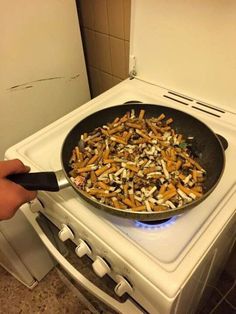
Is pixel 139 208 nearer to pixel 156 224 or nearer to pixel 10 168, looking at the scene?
pixel 156 224

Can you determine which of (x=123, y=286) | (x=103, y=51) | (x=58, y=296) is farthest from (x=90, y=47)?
(x=58, y=296)

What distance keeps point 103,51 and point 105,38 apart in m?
0.05

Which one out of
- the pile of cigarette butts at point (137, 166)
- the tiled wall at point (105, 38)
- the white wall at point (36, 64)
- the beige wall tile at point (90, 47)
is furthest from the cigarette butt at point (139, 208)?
the beige wall tile at point (90, 47)

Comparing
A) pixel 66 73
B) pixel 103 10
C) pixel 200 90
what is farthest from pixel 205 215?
pixel 103 10

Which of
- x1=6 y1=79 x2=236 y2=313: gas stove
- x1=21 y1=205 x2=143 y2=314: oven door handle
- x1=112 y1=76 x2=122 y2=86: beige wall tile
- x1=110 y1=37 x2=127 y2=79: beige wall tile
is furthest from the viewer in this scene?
x1=112 y1=76 x2=122 y2=86: beige wall tile

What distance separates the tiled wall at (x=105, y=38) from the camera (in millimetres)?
820

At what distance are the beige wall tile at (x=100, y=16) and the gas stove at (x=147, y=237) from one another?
50 cm

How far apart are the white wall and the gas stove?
0.20 meters

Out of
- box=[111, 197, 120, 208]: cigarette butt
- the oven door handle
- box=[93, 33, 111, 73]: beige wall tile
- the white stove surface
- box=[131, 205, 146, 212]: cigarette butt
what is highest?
box=[131, 205, 146, 212]: cigarette butt

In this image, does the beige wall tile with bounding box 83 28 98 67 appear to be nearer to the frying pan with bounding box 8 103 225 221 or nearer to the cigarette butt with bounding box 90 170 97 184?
the frying pan with bounding box 8 103 225 221

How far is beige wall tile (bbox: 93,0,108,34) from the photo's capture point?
2.76 ft

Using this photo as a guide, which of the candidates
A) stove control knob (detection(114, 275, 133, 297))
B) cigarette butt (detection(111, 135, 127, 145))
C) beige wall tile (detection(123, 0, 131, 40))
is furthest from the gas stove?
beige wall tile (detection(123, 0, 131, 40))

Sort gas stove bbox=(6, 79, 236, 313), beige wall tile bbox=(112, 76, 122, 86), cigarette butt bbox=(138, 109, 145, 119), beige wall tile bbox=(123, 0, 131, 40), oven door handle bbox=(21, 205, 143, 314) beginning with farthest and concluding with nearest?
beige wall tile bbox=(112, 76, 122, 86) → beige wall tile bbox=(123, 0, 131, 40) → cigarette butt bbox=(138, 109, 145, 119) → oven door handle bbox=(21, 205, 143, 314) → gas stove bbox=(6, 79, 236, 313)

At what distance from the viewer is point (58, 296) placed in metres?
1.07
